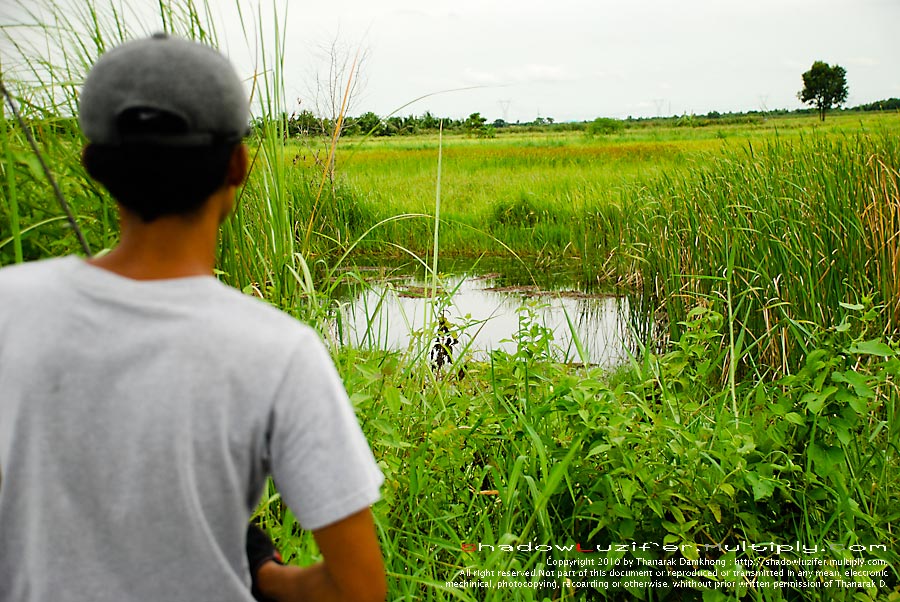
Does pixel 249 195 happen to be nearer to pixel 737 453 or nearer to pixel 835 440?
pixel 737 453

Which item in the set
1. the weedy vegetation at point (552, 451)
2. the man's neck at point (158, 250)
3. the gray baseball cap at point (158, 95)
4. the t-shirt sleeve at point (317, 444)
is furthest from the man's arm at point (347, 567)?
the weedy vegetation at point (552, 451)

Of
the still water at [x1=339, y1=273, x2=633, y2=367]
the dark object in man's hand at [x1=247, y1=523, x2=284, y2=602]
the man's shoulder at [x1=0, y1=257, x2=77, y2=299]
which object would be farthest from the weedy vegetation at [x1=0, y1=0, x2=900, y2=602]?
the still water at [x1=339, y1=273, x2=633, y2=367]

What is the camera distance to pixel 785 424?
2.31 m

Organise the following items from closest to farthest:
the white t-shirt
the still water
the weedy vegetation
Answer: the white t-shirt, the weedy vegetation, the still water

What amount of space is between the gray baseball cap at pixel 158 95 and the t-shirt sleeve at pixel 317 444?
25 cm

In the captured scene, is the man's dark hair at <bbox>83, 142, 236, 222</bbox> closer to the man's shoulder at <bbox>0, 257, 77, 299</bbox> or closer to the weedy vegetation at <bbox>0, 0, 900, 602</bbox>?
the man's shoulder at <bbox>0, 257, 77, 299</bbox>

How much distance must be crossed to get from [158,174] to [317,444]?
33cm

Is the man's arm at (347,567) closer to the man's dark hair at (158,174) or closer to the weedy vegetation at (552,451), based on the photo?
the man's dark hair at (158,174)

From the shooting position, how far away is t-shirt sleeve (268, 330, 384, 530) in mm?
772

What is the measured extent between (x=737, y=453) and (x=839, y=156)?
3385mm

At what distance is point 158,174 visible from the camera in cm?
79

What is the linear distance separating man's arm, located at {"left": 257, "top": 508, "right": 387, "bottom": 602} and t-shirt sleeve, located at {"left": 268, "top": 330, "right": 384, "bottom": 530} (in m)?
0.02

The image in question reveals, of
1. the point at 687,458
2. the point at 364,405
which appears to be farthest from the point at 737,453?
the point at 364,405

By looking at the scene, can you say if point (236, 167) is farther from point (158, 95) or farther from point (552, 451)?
point (552, 451)
